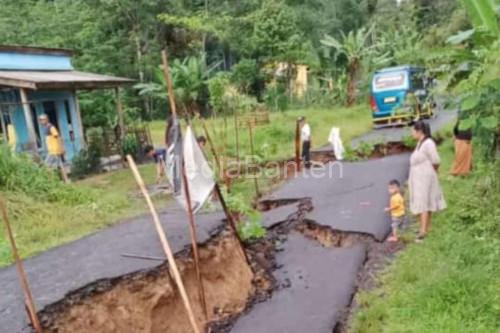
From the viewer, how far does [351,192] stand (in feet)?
32.3

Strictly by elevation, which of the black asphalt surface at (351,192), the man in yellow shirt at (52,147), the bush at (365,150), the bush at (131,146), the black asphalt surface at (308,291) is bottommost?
the black asphalt surface at (308,291)

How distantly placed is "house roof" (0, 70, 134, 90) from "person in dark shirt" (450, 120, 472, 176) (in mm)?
9902

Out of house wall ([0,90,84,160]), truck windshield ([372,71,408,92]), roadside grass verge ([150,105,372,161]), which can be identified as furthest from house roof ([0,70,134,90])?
truck windshield ([372,71,408,92])

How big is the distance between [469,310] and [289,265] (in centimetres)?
268

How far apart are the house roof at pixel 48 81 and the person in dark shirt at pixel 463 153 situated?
990cm

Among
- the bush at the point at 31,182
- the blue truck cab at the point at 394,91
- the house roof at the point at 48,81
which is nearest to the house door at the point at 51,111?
the house roof at the point at 48,81

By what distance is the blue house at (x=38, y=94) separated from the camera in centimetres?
1289

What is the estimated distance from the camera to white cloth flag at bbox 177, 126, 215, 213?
5648 mm

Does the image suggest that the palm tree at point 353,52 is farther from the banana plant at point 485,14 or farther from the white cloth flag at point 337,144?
the banana plant at point 485,14

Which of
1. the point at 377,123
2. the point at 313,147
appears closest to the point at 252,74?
the point at 377,123

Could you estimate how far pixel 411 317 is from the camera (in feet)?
15.9

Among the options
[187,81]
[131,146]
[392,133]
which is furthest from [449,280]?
[187,81]

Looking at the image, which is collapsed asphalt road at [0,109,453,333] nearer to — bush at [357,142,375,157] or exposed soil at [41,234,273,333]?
exposed soil at [41,234,273,333]

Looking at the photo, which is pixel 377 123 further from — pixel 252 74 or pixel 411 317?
pixel 411 317
